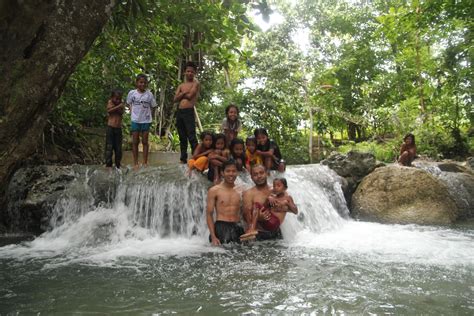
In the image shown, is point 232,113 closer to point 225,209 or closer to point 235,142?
point 235,142

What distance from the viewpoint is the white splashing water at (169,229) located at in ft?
15.4

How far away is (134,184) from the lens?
6246 mm

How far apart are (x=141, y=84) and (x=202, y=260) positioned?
364 cm

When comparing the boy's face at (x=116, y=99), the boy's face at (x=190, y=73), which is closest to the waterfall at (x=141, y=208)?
the boy's face at (x=116, y=99)

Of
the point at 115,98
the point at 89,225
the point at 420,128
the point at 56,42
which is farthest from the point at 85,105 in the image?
the point at 420,128

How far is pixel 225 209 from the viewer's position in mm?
5113

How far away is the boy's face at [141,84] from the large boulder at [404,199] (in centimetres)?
484

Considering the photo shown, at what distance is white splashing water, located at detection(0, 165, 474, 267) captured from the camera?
185 inches

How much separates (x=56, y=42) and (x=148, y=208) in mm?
3958

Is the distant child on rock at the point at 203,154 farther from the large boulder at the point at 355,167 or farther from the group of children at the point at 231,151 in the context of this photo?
the large boulder at the point at 355,167

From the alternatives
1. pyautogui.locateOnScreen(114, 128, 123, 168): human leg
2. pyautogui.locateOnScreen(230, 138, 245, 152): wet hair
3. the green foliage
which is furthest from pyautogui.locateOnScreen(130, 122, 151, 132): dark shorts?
the green foliage

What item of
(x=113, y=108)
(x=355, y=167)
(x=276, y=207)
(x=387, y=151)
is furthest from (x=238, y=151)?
(x=387, y=151)

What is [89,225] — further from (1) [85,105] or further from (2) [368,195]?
(2) [368,195]

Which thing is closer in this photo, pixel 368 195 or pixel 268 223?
pixel 268 223
